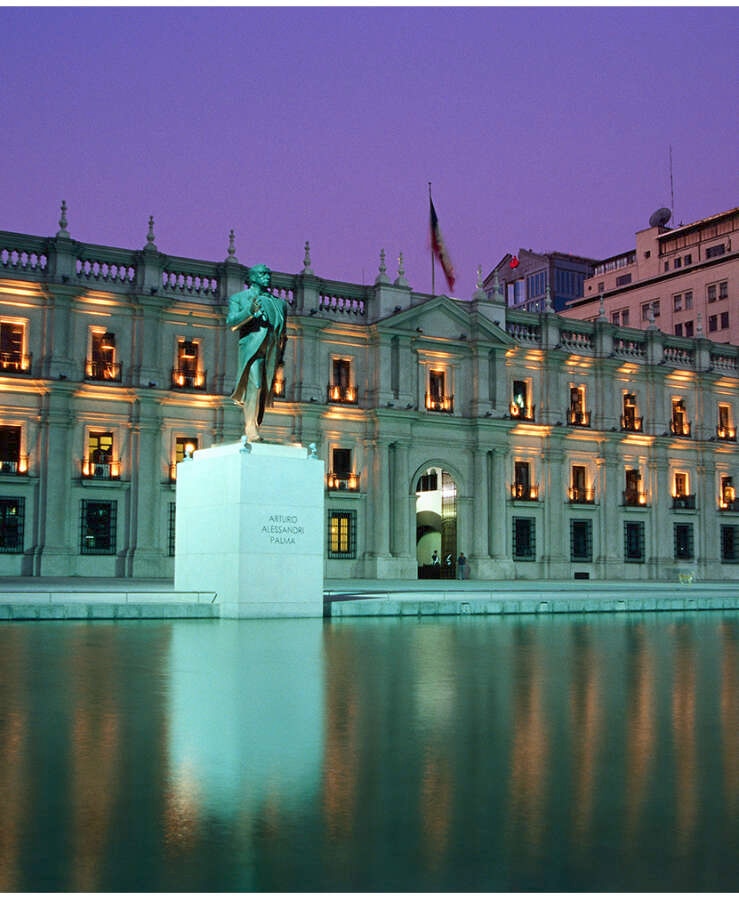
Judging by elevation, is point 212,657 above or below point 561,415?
below

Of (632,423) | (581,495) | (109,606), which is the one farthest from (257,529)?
(632,423)

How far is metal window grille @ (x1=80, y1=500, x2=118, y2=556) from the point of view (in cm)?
4312

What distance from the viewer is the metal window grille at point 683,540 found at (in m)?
59.0

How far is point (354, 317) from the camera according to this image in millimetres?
50344

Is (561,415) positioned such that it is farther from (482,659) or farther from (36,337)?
(482,659)

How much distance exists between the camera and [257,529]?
20.4 m

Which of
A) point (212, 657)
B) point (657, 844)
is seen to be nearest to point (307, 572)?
point (212, 657)

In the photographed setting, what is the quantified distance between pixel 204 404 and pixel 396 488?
32.3 feet

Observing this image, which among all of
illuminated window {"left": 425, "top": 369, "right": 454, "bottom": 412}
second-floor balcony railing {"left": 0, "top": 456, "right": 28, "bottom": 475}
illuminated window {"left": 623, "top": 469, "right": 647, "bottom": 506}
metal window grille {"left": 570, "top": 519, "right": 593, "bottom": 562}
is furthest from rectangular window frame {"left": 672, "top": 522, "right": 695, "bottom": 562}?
second-floor balcony railing {"left": 0, "top": 456, "right": 28, "bottom": 475}

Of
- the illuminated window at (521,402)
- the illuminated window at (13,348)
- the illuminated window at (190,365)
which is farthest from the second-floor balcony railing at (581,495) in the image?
the illuminated window at (13,348)

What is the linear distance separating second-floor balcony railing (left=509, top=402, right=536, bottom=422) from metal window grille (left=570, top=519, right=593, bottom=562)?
5988 mm

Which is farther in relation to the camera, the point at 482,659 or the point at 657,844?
the point at 482,659

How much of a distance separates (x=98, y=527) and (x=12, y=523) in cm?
344

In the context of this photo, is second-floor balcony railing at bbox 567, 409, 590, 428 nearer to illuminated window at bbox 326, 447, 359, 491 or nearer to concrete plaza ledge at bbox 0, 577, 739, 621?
illuminated window at bbox 326, 447, 359, 491
